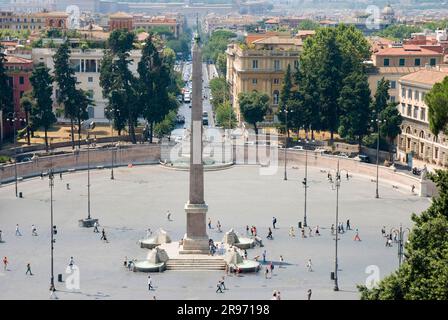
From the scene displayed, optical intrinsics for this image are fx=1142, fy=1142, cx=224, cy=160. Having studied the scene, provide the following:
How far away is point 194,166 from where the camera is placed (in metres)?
59.1

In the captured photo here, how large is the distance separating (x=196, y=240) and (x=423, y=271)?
20.3 meters

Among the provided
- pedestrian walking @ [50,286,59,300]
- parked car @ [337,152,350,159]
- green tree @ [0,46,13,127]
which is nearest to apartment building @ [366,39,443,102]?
parked car @ [337,152,350,159]

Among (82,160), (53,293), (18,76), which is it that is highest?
(18,76)

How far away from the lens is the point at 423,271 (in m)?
41.9

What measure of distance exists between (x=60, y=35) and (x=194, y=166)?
2997 inches

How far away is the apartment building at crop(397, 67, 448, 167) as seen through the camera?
93125mm

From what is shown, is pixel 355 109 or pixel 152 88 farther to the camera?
pixel 152 88

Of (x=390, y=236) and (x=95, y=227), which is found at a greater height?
(x=390, y=236)

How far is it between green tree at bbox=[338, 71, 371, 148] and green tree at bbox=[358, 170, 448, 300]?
52.8m

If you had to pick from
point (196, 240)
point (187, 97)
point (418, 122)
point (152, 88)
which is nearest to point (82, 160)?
point (152, 88)

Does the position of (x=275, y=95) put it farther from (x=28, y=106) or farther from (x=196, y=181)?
(x=196, y=181)

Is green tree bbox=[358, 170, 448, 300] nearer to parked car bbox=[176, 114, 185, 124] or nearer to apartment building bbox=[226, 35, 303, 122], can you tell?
apartment building bbox=[226, 35, 303, 122]

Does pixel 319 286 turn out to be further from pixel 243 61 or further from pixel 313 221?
pixel 243 61

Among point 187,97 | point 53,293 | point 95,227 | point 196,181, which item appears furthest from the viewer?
point 187,97
